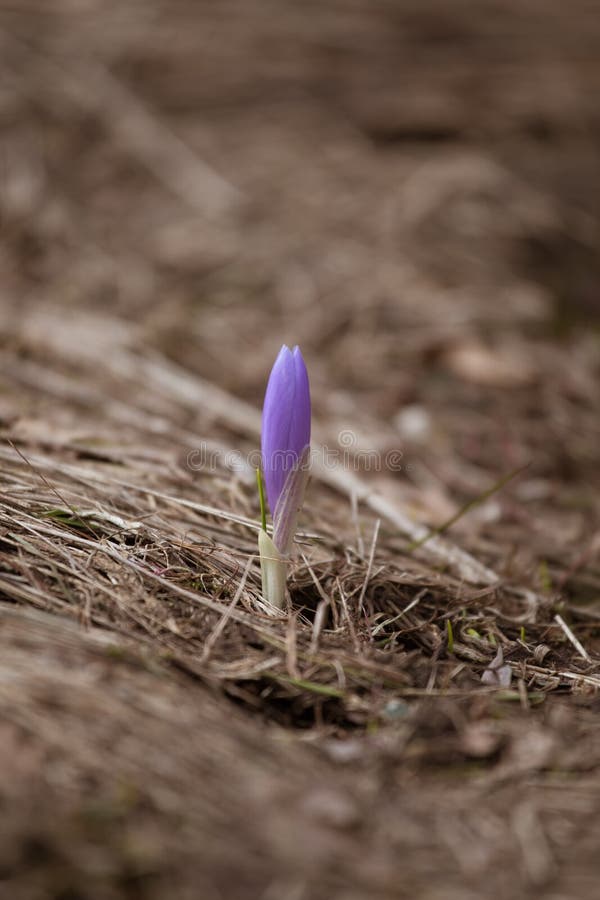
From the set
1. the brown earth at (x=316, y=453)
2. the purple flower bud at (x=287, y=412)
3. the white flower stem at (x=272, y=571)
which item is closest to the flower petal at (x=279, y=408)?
the purple flower bud at (x=287, y=412)

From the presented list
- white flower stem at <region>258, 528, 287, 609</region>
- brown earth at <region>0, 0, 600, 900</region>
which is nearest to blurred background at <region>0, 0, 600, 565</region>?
brown earth at <region>0, 0, 600, 900</region>

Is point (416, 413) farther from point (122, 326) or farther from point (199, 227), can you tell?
point (199, 227)

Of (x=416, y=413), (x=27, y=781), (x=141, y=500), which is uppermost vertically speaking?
(x=27, y=781)

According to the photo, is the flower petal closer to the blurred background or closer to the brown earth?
the brown earth

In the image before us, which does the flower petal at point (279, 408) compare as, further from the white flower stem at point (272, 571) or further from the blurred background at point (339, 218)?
the blurred background at point (339, 218)

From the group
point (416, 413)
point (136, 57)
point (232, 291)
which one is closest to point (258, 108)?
point (136, 57)

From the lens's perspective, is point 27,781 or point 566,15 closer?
point 27,781
